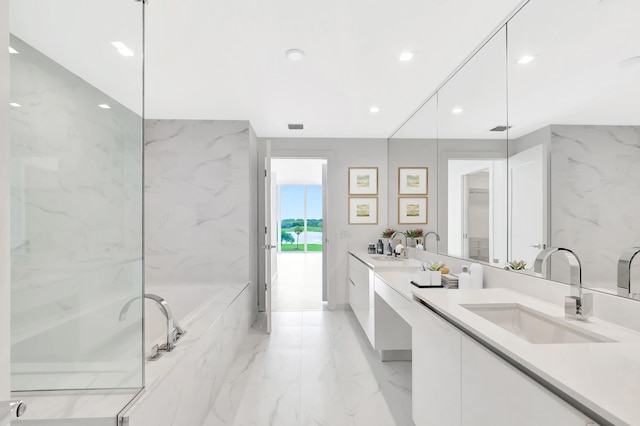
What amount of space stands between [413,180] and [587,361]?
117 inches

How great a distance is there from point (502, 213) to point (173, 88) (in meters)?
2.75

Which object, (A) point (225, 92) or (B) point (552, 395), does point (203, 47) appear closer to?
(A) point (225, 92)

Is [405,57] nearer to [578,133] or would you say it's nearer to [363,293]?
[578,133]

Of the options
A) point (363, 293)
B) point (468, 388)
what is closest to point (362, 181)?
point (363, 293)

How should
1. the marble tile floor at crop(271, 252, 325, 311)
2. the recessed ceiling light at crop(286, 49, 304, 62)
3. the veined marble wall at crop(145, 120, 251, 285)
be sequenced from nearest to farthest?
the recessed ceiling light at crop(286, 49, 304, 62) < the veined marble wall at crop(145, 120, 251, 285) < the marble tile floor at crop(271, 252, 325, 311)

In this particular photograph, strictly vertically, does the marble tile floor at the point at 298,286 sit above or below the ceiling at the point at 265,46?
below

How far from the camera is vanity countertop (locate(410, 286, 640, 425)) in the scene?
0.66 metres

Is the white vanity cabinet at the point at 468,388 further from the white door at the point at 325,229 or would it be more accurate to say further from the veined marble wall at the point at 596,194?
the white door at the point at 325,229

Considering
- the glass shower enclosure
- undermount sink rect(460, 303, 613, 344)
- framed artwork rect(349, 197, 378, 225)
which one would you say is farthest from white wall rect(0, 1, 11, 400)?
framed artwork rect(349, 197, 378, 225)

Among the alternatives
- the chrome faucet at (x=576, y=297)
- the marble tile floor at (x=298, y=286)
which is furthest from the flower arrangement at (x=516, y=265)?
the marble tile floor at (x=298, y=286)

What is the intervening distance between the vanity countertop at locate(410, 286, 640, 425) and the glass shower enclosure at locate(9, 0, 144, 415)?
1291mm

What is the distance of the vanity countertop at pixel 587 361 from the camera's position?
662 millimetres

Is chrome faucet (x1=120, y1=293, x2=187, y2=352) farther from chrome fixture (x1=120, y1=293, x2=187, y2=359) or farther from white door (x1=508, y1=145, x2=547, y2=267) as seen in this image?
white door (x1=508, y1=145, x2=547, y2=267)

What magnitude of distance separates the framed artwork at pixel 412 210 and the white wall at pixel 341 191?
13.5 inches
